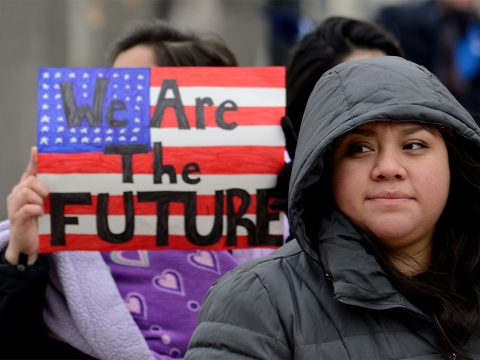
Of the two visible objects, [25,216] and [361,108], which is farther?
[25,216]

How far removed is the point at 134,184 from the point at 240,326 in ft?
2.82

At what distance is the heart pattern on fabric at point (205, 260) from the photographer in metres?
3.11

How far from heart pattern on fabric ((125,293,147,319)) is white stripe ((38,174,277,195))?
0.32 meters

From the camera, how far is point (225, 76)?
121 inches

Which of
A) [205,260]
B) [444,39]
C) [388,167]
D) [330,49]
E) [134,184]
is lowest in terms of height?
[205,260]

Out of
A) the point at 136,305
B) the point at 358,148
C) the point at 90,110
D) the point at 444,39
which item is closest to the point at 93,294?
the point at 136,305

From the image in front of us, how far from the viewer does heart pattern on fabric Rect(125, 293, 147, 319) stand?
9.76 feet

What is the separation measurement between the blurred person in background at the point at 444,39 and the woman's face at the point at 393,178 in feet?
14.5

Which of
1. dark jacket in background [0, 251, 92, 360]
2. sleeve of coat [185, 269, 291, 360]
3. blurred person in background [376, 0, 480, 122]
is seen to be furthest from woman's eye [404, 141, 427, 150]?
blurred person in background [376, 0, 480, 122]

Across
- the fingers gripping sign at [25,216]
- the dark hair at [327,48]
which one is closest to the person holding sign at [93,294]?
the fingers gripping sign at [25,216]

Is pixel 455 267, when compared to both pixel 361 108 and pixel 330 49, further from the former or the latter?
pixel 330 49

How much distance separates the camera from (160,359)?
114 inches

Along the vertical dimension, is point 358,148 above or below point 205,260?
above

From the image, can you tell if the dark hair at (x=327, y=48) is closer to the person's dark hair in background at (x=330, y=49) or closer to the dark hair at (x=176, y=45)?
the person's dark hair in background at (x=330, y=49)
